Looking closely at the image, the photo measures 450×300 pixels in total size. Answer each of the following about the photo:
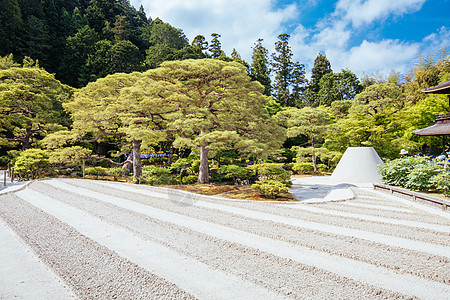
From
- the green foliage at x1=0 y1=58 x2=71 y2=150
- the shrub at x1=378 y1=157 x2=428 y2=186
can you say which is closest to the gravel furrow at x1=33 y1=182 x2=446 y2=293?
the shrub at x1=378 y1=157 x2=428 y2=186

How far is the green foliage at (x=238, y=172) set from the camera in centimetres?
1179

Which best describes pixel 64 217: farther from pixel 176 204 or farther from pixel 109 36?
pixel 109 36

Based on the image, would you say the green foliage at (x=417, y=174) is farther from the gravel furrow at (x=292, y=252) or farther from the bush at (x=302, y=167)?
the bush at (x=302, y=167)

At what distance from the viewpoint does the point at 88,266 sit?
10.1ft

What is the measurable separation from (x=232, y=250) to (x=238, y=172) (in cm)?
817

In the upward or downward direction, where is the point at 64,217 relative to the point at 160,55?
downward

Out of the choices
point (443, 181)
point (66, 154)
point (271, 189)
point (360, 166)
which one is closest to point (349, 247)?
point (271, 189)

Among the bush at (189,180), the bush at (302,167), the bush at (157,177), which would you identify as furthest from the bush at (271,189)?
the bush at (302,167)

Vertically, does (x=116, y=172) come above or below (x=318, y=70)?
below

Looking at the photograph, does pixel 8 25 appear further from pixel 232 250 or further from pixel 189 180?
pixel 232 250

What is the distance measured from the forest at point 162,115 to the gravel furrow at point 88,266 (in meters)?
5.81

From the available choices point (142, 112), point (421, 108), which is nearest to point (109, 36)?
point (142, 112)

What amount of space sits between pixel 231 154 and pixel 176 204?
7135 millimetres

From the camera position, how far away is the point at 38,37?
29.6 meters
